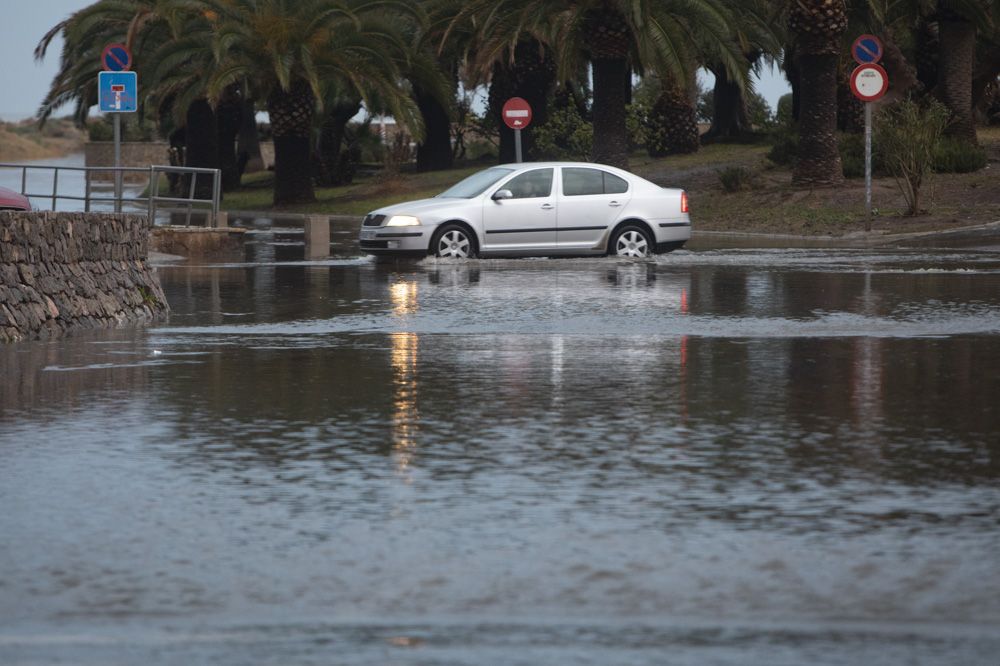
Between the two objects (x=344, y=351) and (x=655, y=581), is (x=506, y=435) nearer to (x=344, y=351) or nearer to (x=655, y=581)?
(x=655, y=581)

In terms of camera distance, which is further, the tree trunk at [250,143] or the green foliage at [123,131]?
the green foliage at [123,131]

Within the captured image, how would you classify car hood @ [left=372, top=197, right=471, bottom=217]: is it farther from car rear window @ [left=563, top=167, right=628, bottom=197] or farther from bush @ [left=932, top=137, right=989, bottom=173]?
bush @ [left=932, top=137, right=989, bottom=173]

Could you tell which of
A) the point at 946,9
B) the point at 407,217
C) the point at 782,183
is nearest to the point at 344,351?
the point at 407,217

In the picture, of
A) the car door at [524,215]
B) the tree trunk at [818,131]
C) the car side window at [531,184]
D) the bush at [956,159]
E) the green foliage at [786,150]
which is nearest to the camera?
the car door at [524,215]

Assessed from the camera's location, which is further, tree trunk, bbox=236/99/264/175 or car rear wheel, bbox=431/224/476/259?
tree trunk, bbox=236/99/264/175

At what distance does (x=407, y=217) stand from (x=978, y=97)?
3221 centimetres

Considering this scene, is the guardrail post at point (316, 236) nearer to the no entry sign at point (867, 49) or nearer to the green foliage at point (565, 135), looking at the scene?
the no entry sign at point (867, 49)

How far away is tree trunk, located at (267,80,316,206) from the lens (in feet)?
169

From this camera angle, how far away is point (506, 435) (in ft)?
31.0

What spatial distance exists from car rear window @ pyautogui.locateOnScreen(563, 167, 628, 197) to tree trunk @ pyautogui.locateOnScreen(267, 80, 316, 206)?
26023 mm

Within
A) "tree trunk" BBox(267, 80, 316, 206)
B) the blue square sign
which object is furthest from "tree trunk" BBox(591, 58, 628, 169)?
the blue square sign

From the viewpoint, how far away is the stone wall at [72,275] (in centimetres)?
1454

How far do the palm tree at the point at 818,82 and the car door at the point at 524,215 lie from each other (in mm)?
14340

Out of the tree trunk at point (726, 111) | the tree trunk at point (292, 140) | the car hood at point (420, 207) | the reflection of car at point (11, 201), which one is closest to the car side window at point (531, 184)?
the car hood at point (420, 207)
